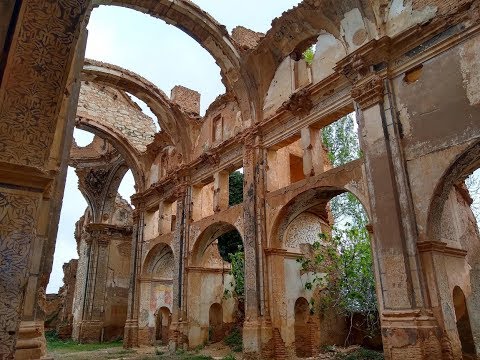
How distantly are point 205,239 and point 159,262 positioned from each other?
13.4 ft

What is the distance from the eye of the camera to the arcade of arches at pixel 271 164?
3543mm

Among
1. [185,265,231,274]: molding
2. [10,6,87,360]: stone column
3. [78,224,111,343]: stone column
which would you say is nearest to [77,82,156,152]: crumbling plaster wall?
[78,224,111,343]: stone column

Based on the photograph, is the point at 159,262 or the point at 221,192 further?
the point at 159,262

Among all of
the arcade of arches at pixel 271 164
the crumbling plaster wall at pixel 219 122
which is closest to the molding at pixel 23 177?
the arcade of arches at pixel 271 164

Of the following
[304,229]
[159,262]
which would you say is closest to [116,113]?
[159,262]

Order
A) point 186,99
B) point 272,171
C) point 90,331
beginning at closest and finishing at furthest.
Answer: point 272,171 < point 186,99 < point 90,331

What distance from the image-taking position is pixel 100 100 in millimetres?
17578

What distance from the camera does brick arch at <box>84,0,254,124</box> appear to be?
10.7 meters

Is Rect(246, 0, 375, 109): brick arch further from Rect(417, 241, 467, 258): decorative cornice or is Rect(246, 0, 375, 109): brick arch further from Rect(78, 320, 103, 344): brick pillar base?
Rect(78, 320, 103, 344): brick pillar base

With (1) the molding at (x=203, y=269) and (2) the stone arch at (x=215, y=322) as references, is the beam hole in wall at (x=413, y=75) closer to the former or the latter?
(1) the molding at (x=203, y=269)

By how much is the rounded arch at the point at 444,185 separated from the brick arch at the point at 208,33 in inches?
233

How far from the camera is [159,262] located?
16.2 meters

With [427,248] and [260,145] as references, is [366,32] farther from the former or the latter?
[427,248]

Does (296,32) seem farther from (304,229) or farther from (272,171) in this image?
(304,229)
